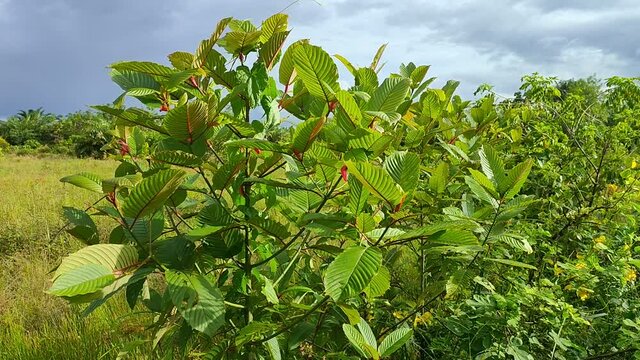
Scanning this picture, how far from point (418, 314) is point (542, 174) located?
0.91m

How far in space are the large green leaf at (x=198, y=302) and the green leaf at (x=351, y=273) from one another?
19 centimetres

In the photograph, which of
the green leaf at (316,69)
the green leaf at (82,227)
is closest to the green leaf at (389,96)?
the green leaf at (316,69)

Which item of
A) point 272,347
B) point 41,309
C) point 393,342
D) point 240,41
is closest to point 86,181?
point 240,41

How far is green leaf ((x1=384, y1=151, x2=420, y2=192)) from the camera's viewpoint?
84 centimetres

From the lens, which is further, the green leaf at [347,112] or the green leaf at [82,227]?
the green leaf at [82,227]

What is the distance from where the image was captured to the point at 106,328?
2.40m

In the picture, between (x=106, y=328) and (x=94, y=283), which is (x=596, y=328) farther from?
(x=106, y=328)

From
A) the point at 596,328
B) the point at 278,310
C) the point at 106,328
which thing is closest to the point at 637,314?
the point at 596,328

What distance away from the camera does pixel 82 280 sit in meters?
A: 0.69

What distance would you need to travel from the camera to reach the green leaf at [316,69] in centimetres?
82

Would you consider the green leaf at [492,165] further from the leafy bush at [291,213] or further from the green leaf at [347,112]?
the green leaf at [347,112]

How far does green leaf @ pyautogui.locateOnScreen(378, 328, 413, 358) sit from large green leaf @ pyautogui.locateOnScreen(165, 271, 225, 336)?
453mm

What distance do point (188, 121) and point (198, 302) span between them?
0.30m

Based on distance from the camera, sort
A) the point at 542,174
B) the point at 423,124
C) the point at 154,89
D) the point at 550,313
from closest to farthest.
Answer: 1. the point at 154,89
2. the point at 550,313
3. the point at 423,124
4. the point at 542,174
